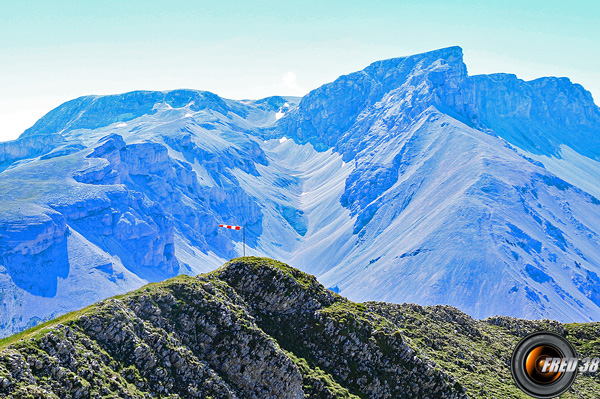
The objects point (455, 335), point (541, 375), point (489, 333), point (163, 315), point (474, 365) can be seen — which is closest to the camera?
point (541, 375)

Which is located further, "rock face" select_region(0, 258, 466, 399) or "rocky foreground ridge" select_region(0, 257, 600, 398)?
"rocky foreground ridge" select_region(0, 257, 600, 398)

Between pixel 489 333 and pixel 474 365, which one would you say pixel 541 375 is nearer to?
pixel 474 365

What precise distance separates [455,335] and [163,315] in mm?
32160

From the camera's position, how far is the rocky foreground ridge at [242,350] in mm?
34812

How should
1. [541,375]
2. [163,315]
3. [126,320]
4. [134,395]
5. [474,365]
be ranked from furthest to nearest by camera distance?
1. [474,365]
2. [163,315]
3. [126,320]
4. [134,395]
5. [541,375]

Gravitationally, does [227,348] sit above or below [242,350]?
above

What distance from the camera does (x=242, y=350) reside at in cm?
4253

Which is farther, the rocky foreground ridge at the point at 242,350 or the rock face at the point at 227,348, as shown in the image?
the rocky foreground ridge at the point at 242,350

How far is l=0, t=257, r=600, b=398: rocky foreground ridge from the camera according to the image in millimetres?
34812

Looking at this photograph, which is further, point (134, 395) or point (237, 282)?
point (237, 282)

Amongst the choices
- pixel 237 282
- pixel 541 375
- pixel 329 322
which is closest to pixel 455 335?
pixel 329 322

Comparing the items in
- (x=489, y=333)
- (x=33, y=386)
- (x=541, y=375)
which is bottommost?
(x=489, y=333)

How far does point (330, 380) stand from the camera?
4431 cm

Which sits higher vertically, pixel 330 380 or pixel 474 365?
pixel 330 380
